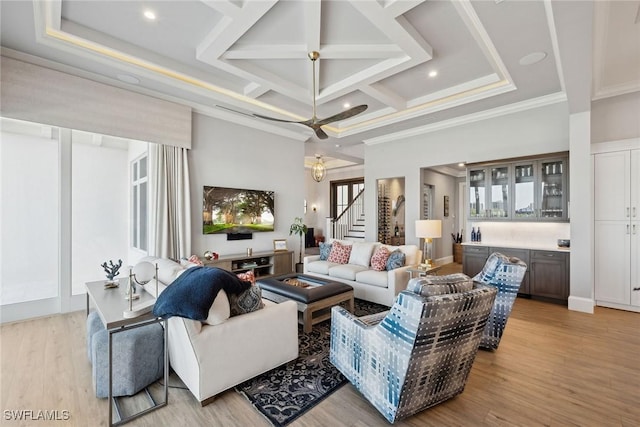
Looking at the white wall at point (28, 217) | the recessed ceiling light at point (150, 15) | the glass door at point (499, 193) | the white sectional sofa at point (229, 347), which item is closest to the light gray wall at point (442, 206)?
the glass door at point (499, 193)

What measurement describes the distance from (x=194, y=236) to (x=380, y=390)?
4089 millimetres

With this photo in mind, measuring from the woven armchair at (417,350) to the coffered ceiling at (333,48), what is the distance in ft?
7.27

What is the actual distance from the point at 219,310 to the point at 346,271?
286 cm

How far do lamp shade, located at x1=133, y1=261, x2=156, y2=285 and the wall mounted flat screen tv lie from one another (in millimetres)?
2877

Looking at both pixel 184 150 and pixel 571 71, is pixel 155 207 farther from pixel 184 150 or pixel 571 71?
pixel 571 71

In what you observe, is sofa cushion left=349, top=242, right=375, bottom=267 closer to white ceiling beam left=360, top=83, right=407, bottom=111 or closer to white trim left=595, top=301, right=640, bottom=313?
white ceiling beam left=360, top=83, right=407, bottom=111

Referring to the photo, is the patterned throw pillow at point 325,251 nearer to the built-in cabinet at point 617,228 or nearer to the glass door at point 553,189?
the glass door at point 553,189

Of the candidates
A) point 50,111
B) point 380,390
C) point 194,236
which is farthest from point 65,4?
point 380,390

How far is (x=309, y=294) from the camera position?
10.7 ft

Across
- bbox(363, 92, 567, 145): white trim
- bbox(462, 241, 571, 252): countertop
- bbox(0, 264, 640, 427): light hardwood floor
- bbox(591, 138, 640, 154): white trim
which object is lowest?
bbox(0, 264, 640, 427): light hardwood floor

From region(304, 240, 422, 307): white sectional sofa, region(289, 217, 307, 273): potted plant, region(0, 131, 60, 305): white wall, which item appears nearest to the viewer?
region(0, 131, 60, 305): white wall

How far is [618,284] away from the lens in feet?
13.2

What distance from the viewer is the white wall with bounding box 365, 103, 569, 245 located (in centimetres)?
456

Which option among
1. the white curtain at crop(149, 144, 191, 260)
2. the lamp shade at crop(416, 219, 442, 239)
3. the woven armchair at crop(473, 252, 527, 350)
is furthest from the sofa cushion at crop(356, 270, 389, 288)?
the white curtain at crop(149, 144, 191, 260)
